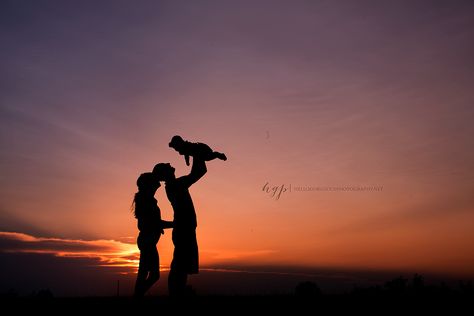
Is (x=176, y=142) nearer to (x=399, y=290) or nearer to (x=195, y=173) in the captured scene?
(x=195, y=173)

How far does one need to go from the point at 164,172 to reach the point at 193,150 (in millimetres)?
794

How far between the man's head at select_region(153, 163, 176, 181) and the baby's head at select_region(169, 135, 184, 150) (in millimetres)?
459

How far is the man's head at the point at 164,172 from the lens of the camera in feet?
27.0

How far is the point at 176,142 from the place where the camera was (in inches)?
317

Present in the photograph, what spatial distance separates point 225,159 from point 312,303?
13.2 ft

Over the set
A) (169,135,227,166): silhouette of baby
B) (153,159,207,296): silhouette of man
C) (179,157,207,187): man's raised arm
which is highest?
(169,135,227,166): silhouette of baby

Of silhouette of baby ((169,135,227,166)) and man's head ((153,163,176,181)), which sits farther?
man's head ((153,163,176,181))

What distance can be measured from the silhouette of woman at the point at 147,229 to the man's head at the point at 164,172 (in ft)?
1.60

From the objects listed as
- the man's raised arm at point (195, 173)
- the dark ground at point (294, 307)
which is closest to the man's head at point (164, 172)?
the man's raised arm at point (195, 173)

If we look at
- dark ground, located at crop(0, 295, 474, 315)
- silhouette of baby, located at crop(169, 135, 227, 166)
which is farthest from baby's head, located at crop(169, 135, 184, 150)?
dark ground, located at crop(0, 295, 474, 315)

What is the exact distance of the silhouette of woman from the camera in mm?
8852

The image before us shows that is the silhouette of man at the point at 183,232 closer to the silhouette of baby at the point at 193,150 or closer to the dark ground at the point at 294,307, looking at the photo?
the silhouette of baby at the point at 193,150

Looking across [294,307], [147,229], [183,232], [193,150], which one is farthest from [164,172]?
[294,307]

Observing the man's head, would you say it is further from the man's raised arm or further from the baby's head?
the man's raised arm
